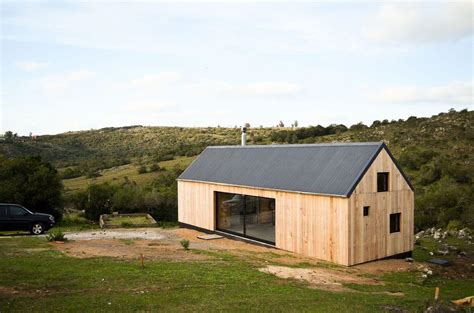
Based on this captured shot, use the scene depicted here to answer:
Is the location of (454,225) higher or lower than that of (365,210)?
lower

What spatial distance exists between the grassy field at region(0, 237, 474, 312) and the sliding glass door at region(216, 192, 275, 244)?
4.25m

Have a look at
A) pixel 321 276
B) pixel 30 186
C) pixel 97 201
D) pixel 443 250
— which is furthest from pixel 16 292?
pixel 97 201

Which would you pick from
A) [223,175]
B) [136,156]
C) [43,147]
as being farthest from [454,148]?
[43,147]

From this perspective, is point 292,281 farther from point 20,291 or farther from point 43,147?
point 43,147

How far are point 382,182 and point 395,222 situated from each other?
1.92 meters

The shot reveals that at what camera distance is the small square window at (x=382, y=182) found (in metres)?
18.0

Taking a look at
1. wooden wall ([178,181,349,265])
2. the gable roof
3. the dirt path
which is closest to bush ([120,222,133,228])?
the dirt path

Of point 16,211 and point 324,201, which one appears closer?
point 324,201

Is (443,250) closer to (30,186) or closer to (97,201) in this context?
(97,201)

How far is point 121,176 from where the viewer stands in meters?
48.4

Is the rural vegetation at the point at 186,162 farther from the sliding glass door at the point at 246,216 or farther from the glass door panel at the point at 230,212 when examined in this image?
the sliding glass door at the point at 246,216

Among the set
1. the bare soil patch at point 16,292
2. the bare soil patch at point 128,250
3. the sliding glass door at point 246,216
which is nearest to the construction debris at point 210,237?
the sliding glass door at point 246,216

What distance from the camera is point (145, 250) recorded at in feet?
62.8

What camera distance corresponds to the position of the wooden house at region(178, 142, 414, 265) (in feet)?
56.0
